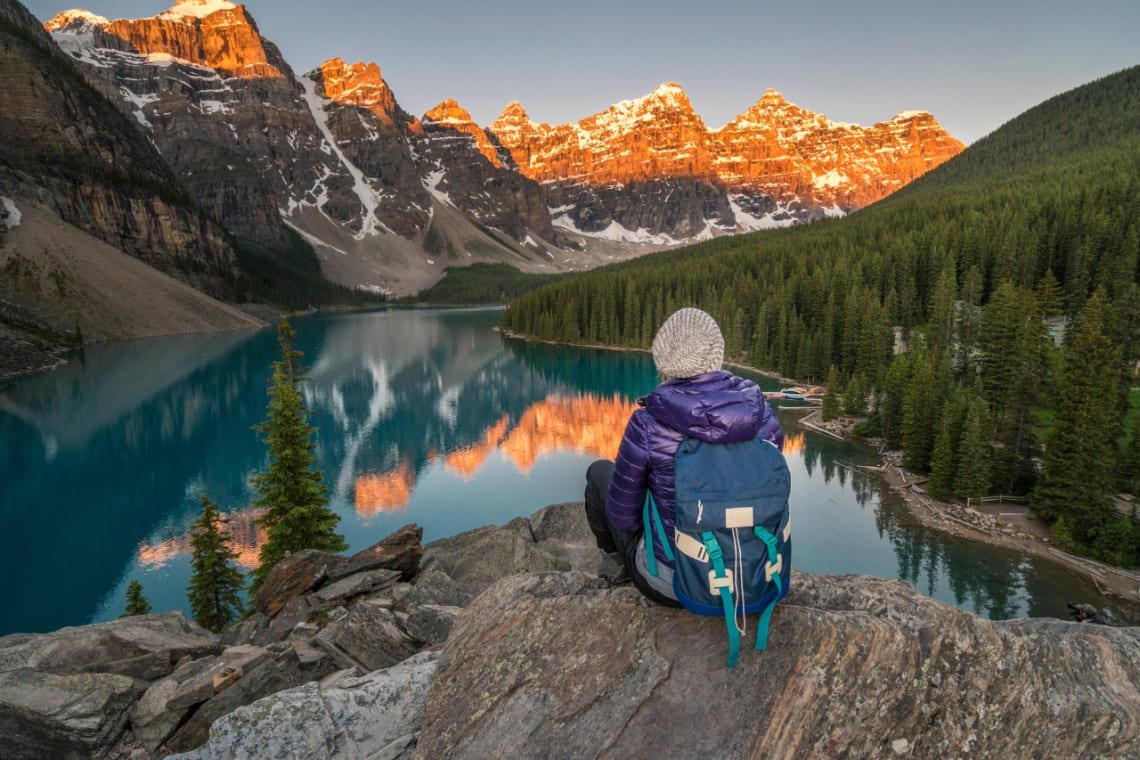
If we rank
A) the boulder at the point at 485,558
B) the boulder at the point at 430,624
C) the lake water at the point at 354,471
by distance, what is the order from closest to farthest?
1. the boulder at the point at 430,624
2. the boulder at the point at 485,558
3. the lake water at the point at 354,471

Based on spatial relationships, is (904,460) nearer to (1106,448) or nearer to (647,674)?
(1106,448)

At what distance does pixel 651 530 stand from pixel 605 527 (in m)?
0.96

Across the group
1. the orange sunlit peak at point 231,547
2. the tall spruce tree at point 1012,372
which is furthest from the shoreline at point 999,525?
the orange sunlit peak at point 231,547

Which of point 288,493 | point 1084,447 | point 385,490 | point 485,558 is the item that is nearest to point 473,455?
point 385,490

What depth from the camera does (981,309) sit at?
205ft

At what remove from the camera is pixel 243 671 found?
24.8ft

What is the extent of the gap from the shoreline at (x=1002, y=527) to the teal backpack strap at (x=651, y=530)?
28668 mm

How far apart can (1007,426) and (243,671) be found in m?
40.6

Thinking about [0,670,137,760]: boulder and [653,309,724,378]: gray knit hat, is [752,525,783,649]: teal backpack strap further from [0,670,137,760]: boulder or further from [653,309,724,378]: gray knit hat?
[0,670,137,760]: boulder

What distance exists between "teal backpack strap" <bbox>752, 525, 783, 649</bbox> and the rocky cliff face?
147 m

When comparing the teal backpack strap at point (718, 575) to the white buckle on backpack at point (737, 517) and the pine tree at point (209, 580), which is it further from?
the pine tree at point (209, 580)

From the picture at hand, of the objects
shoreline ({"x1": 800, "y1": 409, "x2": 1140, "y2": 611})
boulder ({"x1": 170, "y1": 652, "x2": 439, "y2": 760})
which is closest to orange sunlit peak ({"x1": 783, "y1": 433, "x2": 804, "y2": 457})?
shoreline ({"x1": 800, "y1": 409, "x2": 1140, "y2": 611})

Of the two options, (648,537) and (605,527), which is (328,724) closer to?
(605,527)

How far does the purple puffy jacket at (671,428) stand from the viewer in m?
3.92
